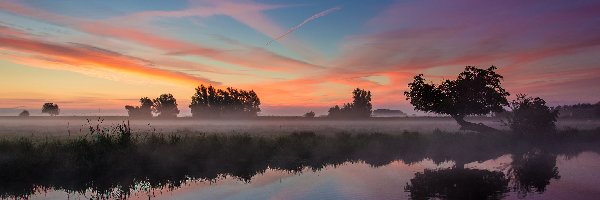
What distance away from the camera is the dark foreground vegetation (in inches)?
764

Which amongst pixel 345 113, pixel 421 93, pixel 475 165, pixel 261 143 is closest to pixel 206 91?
pixel 345 113

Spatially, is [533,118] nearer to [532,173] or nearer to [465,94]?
[465,94]

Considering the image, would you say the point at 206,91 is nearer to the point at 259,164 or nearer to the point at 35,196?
the point at 259,164

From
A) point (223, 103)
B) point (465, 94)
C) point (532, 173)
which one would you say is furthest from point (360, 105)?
point (532, 173)

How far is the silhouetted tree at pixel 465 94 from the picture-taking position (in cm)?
4578

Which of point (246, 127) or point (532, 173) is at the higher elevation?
point (246, 127)

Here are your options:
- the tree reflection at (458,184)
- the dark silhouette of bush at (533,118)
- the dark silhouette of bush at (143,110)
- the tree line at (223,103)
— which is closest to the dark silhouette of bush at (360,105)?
the tree line at (223,103)

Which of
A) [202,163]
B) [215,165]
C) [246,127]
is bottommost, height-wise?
[215,165]

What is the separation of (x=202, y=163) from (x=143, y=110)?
438 ft

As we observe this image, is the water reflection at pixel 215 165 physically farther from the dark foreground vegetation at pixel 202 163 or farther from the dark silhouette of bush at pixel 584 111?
the dark silhouette of bush at pixel 584 111

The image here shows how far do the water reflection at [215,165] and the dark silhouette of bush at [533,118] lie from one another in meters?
10.6

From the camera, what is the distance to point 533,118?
45.8m

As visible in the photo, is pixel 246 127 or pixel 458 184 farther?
pixel 246 127

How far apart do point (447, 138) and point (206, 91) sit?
95.2m
